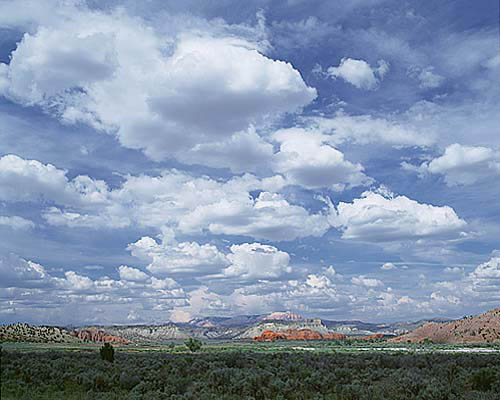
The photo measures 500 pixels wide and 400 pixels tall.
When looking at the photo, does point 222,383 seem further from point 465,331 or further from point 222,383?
point 465,331

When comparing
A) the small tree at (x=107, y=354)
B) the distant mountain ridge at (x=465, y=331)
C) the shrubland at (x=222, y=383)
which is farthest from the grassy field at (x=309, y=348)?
the shrubland at (x=222, y=383)

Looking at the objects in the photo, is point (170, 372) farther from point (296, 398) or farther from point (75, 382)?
point (296, 398)

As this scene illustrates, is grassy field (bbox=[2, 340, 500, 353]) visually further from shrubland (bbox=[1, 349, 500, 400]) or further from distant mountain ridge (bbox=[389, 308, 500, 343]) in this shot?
shrubland (bbox=[1, 349, 500, 400])

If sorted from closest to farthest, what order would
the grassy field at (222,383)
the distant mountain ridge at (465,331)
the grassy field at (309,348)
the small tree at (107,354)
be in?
the grassy field at (222,383) < the small tree at (107,354) < the grassy field at (309,348) < the distant mountain ridge at (465,331)

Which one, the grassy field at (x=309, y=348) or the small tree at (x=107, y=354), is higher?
the small tree at (x=107, y=354)

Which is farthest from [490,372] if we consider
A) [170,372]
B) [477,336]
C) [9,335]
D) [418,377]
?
[9,335]

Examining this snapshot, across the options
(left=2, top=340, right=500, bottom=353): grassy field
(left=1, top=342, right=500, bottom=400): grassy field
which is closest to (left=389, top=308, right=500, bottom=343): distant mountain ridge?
(left=2, top=340, right=500, bottom=353): grassy field

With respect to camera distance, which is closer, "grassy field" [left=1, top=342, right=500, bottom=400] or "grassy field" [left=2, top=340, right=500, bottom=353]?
"grassy field" [left=1, top=342, right=500, bottom=400]

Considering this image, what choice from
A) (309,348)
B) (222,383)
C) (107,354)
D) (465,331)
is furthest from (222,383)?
(465,331)

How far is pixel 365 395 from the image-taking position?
20.4 metres

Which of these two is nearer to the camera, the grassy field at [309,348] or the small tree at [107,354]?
the small tree at [107,354]

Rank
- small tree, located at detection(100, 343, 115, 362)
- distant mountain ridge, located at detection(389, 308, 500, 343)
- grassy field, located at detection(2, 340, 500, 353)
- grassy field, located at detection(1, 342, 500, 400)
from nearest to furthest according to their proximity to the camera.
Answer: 1. grassy field, located at detection(1, 342, 500, 400)
2. small tree, located at detection(100, 343, 115, 362)
3. grassy field, located at detection(2, 340, 500, 353)
4. distant mountain ridge, located at detection(389, 308, 500, 343)

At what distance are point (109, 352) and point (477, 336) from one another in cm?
10146

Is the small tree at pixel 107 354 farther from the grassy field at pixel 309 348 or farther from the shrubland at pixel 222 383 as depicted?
the grassy field at pixel 309 348
